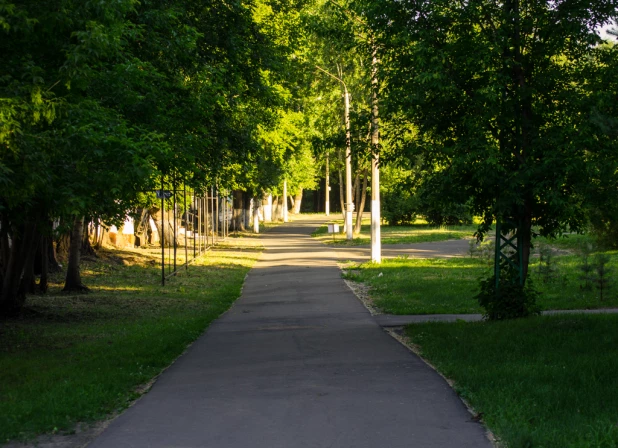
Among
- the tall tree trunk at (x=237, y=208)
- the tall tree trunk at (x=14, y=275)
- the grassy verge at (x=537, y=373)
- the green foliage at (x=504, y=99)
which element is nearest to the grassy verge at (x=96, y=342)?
the tall tree trunk at (x=14, y=275)

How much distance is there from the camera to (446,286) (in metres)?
20.0

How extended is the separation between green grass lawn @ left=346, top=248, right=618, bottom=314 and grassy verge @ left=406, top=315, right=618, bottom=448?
8.91ft

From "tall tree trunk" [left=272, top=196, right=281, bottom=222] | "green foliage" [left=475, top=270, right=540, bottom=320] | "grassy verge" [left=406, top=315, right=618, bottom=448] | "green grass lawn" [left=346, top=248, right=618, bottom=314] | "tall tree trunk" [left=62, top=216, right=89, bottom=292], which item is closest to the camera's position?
"grassy verge" [left=406, top=315, right=618, bottom=448]

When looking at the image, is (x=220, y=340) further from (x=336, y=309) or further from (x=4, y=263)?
(x=4, y=263)

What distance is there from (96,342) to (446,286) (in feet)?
32.4

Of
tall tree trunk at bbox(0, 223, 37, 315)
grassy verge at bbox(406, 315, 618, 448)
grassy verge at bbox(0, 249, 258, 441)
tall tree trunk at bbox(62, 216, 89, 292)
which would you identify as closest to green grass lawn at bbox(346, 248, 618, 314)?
grassy verge at bbox(406, 315, 618, 448)

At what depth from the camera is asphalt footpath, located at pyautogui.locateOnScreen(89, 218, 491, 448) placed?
649cm

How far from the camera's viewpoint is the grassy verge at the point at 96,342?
7.70 metres

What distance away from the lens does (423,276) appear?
2277 centimetres

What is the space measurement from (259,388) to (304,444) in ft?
7.66

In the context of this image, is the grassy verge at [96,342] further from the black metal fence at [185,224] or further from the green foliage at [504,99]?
the green foliage at [504,99]

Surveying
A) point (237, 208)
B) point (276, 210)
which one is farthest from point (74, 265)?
point (276, 210)

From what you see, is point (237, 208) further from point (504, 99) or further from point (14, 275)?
point (504, 99)

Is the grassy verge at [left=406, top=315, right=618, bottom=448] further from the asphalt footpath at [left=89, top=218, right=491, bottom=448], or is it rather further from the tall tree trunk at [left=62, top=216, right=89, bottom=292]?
the tall tree trunk at [left=62, top=216, right=89, bottom=292]
